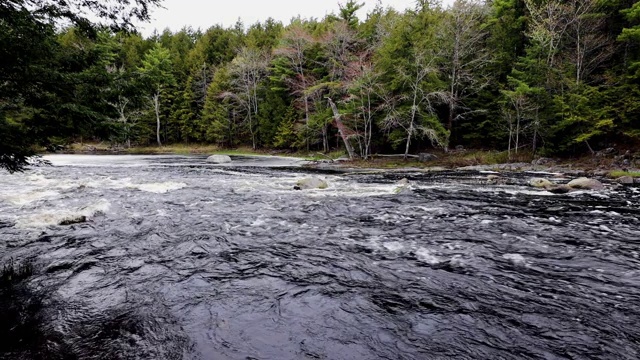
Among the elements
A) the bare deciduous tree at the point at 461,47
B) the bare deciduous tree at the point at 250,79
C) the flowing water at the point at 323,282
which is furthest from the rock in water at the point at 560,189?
the bare deciduous tree at the point at 250,79

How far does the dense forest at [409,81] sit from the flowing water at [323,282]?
2633mm

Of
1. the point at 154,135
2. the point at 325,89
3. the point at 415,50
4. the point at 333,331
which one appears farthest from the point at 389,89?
the point at 154,135

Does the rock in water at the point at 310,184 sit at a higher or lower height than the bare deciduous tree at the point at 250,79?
lower

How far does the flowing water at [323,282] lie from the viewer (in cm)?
393

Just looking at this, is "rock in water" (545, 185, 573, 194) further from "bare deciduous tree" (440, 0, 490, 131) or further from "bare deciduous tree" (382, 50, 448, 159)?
"bare deciduous tree" (440, 0, 490, 131)

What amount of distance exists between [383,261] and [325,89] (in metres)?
35.7

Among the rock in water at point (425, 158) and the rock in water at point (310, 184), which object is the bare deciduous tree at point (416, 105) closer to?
the rock in water at point (425, 158)

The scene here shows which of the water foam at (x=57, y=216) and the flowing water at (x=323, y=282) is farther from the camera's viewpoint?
the water foam at (x=57, y=216)

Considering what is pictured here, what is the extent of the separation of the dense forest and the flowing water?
8.64ft

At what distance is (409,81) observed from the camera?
91.5ft

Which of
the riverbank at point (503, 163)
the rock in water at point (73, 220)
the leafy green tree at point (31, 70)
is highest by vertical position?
the leafy green tree at point (31, 70)

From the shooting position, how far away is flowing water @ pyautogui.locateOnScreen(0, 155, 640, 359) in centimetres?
393

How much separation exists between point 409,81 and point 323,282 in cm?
2538

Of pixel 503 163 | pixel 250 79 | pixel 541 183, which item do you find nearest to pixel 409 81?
pixel 503 163
